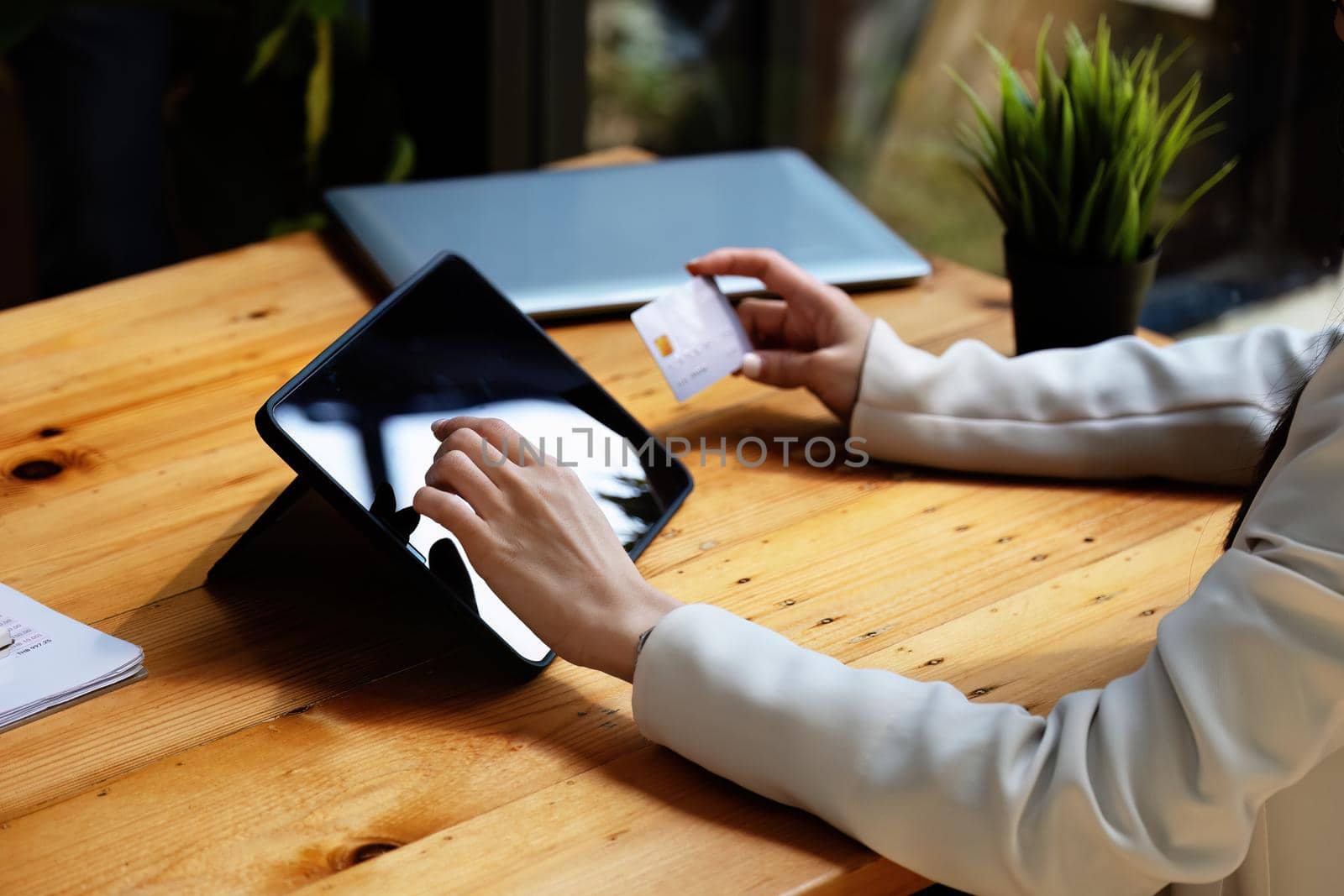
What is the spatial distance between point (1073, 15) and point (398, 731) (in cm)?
163

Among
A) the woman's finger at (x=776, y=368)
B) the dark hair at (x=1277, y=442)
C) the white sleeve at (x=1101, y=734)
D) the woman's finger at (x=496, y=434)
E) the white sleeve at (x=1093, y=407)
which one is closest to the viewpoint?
the white sleeve at (x=1101, y=734)

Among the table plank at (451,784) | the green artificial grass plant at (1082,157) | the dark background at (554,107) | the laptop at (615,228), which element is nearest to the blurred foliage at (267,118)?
the dark background at (554,107)

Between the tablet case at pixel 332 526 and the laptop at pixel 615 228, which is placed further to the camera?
the laptop at pixel 615 228

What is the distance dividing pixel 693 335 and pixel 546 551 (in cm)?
37

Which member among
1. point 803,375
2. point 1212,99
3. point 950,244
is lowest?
point 950,244

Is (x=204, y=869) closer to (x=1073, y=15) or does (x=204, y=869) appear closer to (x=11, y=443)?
(x=11, y=443)

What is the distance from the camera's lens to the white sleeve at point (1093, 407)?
100 centimetres

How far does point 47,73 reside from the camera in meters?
2.04

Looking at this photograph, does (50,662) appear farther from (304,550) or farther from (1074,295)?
(1074,295)

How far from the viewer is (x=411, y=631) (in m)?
0.83

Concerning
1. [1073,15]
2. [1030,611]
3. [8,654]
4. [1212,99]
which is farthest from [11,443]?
[1073,15]

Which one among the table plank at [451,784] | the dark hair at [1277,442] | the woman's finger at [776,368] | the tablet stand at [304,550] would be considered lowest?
the table plank at [451,784]

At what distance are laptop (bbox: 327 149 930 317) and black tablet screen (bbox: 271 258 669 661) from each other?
253 mm

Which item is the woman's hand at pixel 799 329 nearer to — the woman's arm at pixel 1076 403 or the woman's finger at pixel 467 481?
the woman's arm at pixel 1076 403
